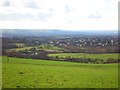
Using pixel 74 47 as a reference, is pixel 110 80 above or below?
below

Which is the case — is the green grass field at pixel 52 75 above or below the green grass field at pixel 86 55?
below

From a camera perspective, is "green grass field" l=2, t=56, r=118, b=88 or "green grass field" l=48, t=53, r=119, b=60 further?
"green grass field" l=48, t=53, r=119, b=60

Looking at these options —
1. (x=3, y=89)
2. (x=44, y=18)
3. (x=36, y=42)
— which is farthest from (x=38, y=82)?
(x=44, y=18)

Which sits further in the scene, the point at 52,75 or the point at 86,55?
the point at 86,55

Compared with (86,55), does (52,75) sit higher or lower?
lower


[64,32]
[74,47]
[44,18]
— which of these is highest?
[44,18]

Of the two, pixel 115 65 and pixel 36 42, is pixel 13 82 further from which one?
pixel 36 42

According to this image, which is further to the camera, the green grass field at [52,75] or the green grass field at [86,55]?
the green grass field at [86,55]

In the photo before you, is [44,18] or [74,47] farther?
[44,18]
